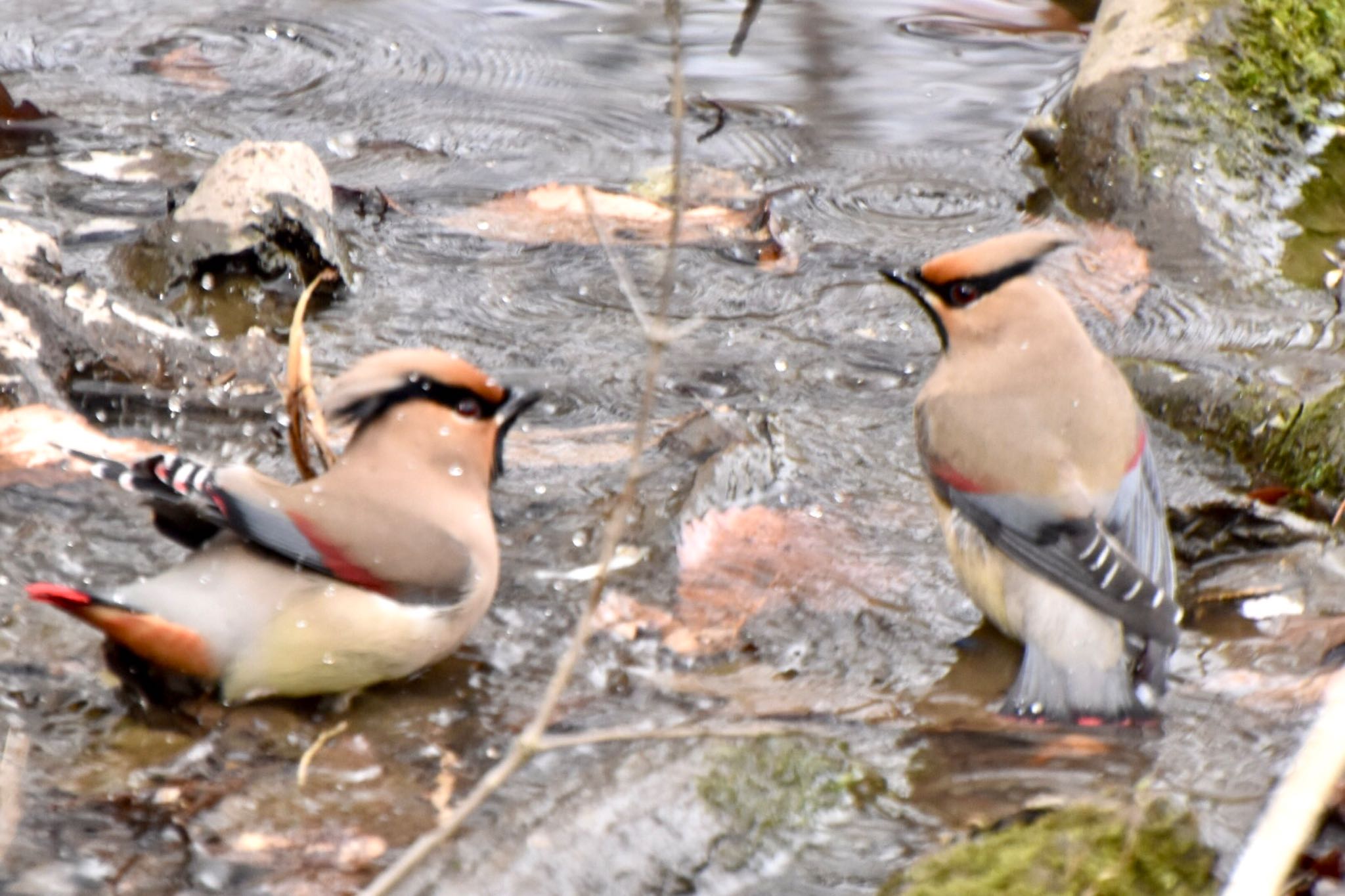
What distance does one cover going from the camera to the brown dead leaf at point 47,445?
4.40 metres

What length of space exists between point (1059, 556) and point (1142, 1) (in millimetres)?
4097

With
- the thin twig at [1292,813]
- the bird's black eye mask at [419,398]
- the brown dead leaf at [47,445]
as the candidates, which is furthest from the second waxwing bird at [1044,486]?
the thin twig at [1292,813]

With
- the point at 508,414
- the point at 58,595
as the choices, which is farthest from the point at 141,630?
the point at 508,414

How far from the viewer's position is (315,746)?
3.39 m

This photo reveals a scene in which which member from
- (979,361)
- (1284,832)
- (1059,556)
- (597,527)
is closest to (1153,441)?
(979,361)

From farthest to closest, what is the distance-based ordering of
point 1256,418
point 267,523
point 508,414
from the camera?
point 1256,418, point 508,414, point 267,523

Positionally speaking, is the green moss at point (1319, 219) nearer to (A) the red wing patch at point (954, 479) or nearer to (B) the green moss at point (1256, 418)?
(B) the green moss at point (1256, 418)

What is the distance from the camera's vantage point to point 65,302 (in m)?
5.07

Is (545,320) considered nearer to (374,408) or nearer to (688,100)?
(374,408)

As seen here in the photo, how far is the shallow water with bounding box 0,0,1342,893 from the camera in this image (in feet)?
10.4

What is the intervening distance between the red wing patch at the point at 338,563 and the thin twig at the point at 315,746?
286 mm

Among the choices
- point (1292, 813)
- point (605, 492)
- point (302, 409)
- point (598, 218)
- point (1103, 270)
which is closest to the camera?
point (1292, 813)

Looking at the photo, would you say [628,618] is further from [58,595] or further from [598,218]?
[598,218]

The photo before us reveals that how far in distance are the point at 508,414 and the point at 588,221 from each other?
266 centimetres
